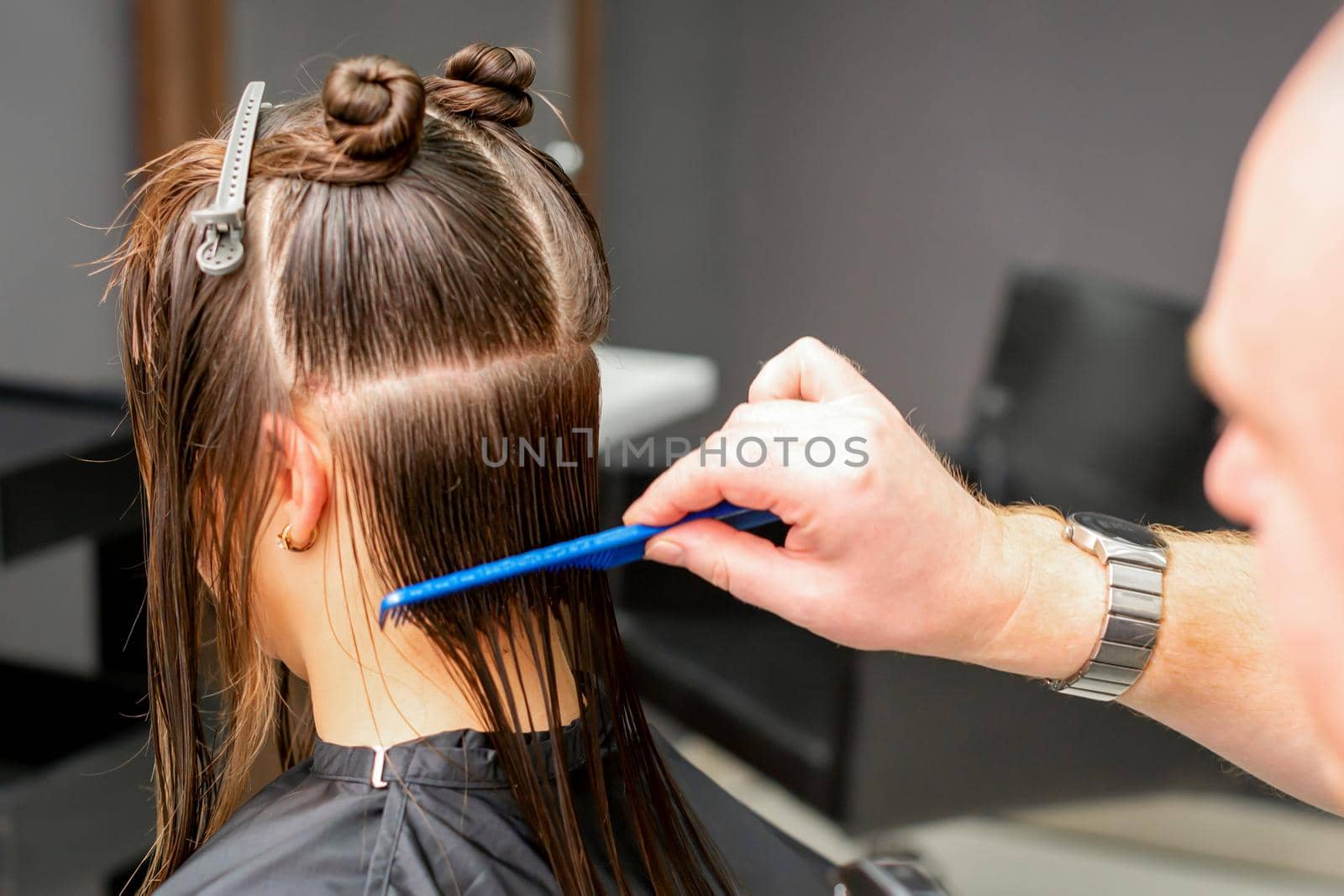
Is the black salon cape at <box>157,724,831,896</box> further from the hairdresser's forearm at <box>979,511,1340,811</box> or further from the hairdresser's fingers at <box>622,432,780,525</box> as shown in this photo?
the hairdresser's forearm at <box>979,511,1340,811</box>

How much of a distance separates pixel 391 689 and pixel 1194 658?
69 centimetres

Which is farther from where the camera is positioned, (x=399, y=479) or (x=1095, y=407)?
(x=1095, y=407)

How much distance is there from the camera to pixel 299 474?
2.71 feet

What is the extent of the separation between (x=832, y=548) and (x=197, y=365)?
1.61 feet

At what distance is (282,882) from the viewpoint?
80 cm

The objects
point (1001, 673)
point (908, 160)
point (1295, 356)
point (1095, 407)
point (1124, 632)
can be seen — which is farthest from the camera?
point (908, 160)

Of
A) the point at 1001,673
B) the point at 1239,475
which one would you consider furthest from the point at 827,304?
the point at 1239,475

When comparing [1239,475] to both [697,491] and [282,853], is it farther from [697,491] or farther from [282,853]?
[282,853]

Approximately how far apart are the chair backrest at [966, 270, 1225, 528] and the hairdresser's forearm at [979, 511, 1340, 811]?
4.80 feet

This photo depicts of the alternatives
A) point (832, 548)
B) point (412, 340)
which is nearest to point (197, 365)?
point (412, 340)

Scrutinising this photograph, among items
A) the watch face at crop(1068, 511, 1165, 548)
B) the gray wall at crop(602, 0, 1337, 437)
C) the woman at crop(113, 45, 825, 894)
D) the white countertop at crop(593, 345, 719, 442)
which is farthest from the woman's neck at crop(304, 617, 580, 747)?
the gray wall at crop(602, 0, 1337, 437)

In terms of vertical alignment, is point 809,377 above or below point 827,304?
above

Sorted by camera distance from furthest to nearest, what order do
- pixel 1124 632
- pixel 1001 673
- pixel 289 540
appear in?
pixel 1001 673, pixel 1124 632, pixel 289 540

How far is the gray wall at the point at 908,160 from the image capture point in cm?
238
